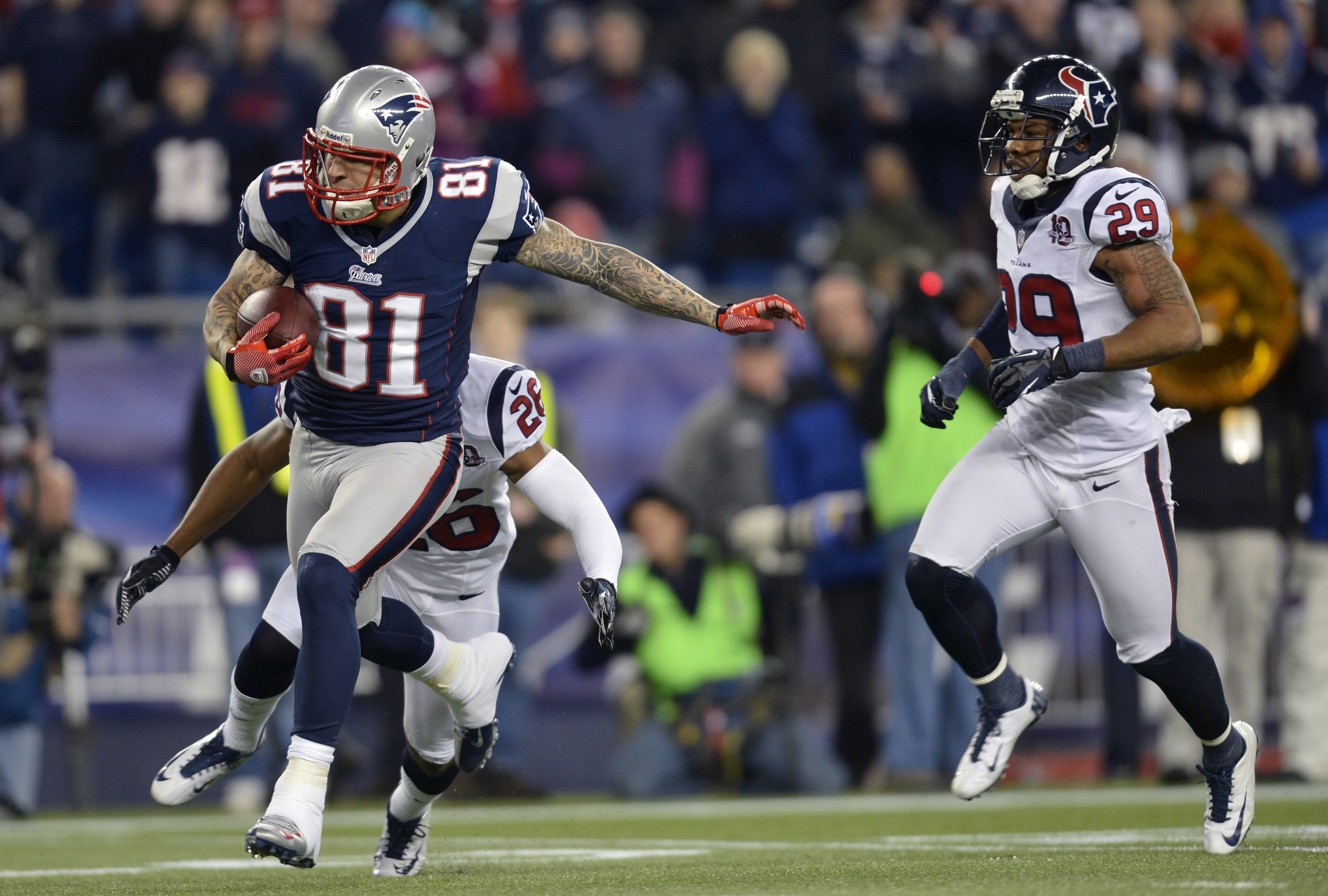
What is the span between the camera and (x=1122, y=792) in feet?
24.5

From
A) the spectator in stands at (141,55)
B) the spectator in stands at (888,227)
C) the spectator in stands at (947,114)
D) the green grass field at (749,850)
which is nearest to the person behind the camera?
the green grass field at (749,850)

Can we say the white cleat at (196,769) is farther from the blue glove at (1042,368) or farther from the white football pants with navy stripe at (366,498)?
the blue glove at (1042,368)

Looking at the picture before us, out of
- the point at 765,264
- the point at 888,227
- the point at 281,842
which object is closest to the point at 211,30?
the point at 765,264

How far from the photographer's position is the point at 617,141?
10016 mm

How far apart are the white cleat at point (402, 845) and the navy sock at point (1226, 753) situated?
211cm

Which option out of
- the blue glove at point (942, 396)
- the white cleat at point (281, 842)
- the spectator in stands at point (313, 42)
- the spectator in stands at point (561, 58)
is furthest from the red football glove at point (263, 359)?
the spectator in stands at point (561, 58)

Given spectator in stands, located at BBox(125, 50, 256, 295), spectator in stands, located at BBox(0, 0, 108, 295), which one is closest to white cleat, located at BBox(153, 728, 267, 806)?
spectator in stands, located at BBox(125, 50, 256, 295)

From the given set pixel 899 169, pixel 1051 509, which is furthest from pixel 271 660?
pixel 899 169

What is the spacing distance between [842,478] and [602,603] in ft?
11.7

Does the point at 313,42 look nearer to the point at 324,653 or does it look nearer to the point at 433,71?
the point at 433,71

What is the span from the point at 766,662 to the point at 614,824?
5.46 ft

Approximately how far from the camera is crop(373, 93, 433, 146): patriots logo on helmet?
4.74 meters

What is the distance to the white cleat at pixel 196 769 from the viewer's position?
4.90 m

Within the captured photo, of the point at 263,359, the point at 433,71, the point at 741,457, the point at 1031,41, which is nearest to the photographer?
the point at 263,359
